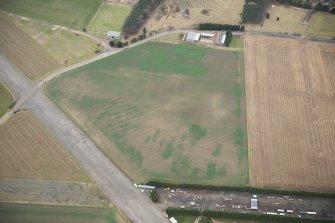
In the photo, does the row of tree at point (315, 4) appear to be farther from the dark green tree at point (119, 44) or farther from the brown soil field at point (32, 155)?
the brown soil field at point (32, 155)

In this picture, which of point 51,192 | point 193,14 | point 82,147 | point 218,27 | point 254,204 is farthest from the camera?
point 193,14

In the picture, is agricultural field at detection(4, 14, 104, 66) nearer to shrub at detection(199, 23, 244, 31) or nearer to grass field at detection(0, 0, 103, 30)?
grass field at detection(0, 0, 103, 30)

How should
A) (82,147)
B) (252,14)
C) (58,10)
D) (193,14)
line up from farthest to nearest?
(58,10) < (193,14) < (252,14) < (82,147)

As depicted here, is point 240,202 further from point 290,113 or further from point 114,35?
point 114,35

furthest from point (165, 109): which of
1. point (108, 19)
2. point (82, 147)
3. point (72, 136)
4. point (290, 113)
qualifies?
point (108, 19)

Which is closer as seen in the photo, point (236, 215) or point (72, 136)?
point (236, 215)

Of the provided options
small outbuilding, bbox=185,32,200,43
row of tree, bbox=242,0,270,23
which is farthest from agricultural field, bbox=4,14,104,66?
row of tree, bbox=242,0,270,23
